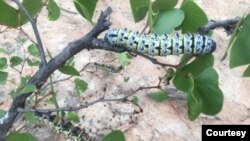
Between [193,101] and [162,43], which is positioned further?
[162,43]

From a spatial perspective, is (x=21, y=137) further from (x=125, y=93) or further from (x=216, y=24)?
(x=125, y=93)

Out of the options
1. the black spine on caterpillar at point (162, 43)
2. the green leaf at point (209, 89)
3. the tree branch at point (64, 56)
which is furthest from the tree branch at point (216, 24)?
the tree branch at point (64, 56)

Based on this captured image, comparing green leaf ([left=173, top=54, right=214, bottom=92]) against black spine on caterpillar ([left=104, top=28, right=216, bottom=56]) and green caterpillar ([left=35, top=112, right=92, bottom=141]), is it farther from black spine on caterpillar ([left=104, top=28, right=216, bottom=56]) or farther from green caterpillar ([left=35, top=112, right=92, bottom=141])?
green caterpillar ([left=35, top=112, right=92, bottom=141])

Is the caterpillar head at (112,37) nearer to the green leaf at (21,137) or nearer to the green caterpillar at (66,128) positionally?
the green leaf at (21,137)

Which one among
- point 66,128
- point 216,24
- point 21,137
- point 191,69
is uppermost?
point 216,24

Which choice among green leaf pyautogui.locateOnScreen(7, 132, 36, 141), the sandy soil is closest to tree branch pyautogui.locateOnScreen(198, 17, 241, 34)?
green leaf pyautogui.locateOnScreen(7, 132, 36, 141)

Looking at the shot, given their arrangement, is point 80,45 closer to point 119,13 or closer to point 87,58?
point 87,58

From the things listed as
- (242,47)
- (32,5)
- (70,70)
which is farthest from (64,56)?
(242,47)

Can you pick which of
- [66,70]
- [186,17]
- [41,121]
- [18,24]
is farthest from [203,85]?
[41,121]
